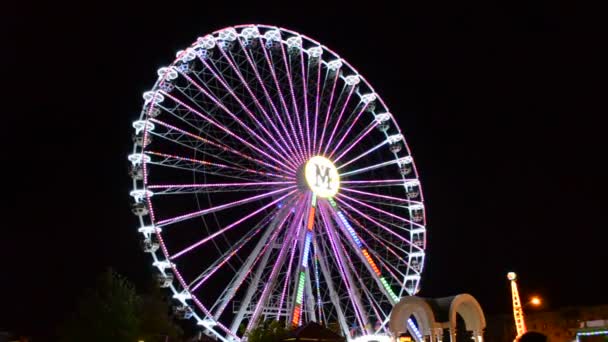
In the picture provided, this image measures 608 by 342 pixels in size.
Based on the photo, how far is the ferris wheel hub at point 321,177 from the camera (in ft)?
95.6


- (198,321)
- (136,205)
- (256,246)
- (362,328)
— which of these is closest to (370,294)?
(362,328)

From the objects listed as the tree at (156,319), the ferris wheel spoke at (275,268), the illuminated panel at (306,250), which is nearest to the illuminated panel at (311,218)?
the illuminated panel at (306,250)

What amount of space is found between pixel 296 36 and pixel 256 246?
1213 cm

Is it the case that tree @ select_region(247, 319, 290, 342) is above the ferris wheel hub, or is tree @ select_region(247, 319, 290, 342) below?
below

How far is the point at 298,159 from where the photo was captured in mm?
29828

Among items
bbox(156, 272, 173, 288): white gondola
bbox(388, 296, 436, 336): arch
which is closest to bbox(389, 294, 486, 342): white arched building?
bbox(388, 296, 436, 336): arch

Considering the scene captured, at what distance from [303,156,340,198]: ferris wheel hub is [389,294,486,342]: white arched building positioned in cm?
694

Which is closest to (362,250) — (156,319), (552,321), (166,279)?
(166,279)

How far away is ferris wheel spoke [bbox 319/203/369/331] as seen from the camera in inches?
1184

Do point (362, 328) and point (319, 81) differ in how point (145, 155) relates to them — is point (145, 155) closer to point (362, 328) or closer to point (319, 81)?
point (319, 81)

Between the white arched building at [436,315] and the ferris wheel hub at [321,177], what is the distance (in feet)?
22.8

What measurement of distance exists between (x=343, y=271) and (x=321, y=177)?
5.24 m

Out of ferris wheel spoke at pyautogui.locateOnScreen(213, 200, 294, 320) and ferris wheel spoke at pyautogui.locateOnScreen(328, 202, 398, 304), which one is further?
ferris wheel spoke at pyautogui.locateOnScreen(328, 202, 398, 304)

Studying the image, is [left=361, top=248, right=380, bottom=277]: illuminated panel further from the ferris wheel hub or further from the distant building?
the distant building
